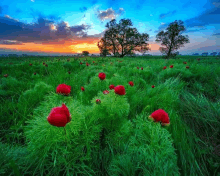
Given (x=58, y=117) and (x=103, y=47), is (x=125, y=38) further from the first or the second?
(x=58, y=117)

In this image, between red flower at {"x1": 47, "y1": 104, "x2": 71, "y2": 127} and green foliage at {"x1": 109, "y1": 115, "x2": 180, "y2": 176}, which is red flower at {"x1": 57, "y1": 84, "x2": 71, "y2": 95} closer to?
red flower at {"x1": 47, "y1": 104, "x2": 71, "y2": 127}

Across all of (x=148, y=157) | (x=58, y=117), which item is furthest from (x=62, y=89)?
(x=148, y=157)

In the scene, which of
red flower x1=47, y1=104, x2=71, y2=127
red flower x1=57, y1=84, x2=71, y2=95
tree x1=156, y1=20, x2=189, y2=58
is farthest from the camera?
tree x1=156, y1=20, x2=189, y2=58

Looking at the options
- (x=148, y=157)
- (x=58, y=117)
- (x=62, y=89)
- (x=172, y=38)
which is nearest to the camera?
(x=58, y=117)

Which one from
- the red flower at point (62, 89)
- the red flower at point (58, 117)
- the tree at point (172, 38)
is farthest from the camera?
the tree at point (172, 38)

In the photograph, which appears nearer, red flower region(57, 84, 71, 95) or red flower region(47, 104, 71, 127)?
red flower region(47, 104, 71, 127)

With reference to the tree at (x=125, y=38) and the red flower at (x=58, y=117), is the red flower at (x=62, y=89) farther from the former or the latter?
the tree at (x=125, y=38)

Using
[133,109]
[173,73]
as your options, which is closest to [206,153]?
[133,109]

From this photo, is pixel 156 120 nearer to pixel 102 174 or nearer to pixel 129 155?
pixel 129 155

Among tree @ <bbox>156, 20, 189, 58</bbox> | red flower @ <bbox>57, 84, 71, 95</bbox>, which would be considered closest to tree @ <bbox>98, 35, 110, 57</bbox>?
tree @ <bbox>156, 20, 189, 58</bbox>

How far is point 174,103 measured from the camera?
6.77 ft

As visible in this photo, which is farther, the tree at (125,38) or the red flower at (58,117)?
the tree at (125,38)

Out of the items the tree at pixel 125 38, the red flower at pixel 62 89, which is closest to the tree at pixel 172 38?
the tree at pixel 125 38

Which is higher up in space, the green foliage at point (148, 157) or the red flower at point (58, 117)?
the red flower at point (58, 117)
